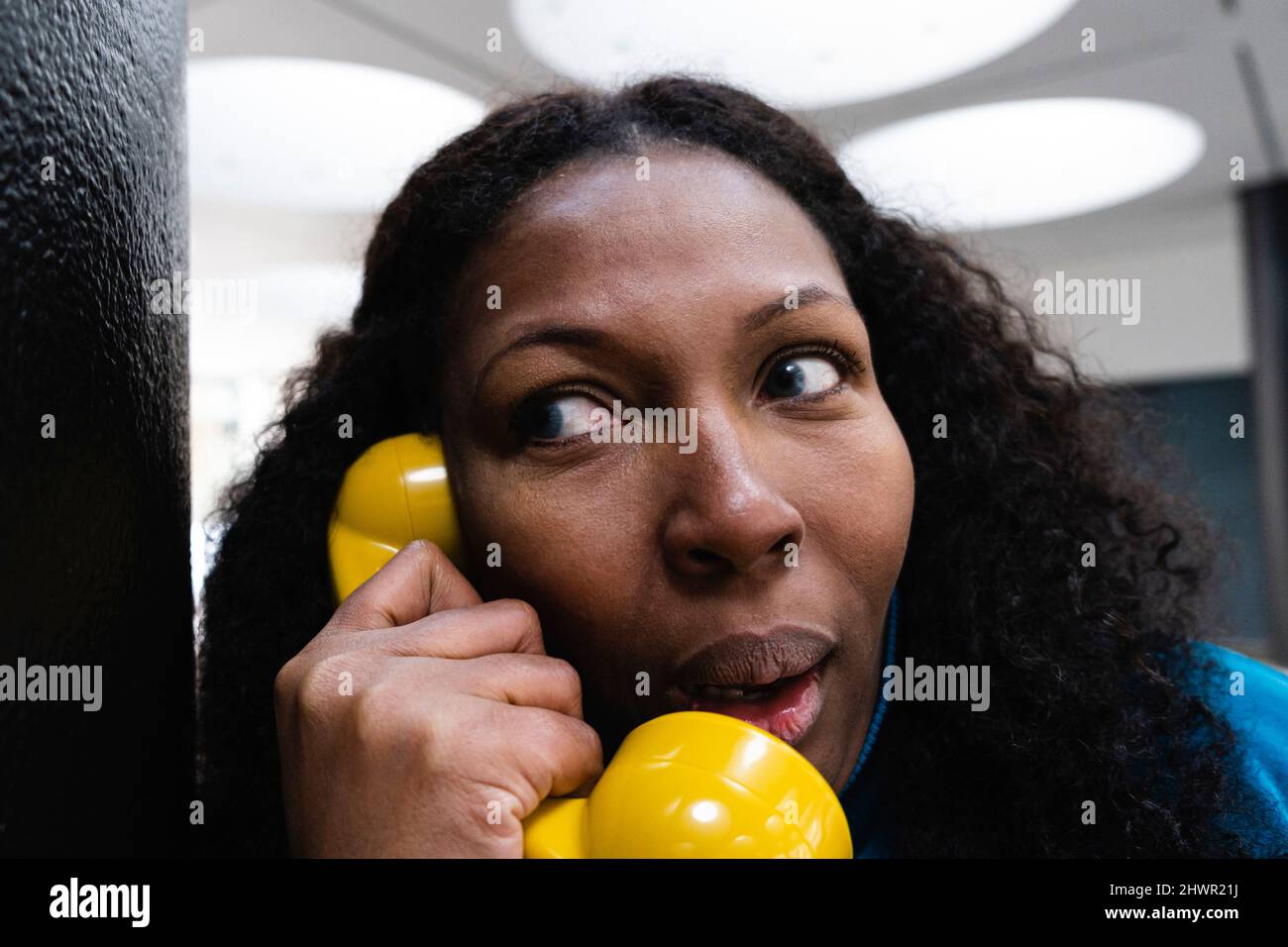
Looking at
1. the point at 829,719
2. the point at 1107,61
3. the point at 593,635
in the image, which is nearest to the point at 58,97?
the point at 593,635

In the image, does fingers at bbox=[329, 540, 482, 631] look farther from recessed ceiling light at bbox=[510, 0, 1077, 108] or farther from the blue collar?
recessed ceiling light at bbox=[510, 0, 1077, 108]

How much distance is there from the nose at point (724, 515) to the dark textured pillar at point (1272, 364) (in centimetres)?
590

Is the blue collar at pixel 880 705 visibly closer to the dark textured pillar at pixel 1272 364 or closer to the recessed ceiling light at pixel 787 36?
the recessed ceiling light at pixel 787 36

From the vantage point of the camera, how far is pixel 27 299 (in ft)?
1.74

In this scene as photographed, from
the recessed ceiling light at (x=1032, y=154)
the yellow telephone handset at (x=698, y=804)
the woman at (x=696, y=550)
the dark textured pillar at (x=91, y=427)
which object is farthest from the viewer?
the recessed ceiling light at (x=1032, y=154)

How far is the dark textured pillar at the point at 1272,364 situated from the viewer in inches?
218

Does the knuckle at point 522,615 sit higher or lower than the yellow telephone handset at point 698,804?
higher

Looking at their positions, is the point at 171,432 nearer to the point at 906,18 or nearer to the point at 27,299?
the point at 27,299

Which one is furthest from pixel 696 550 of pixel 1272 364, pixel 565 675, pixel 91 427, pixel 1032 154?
pixel 1272 364

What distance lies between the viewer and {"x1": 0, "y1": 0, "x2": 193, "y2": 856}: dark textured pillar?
20.5 inches

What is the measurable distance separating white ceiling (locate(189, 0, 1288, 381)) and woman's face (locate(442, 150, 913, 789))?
0.52 m

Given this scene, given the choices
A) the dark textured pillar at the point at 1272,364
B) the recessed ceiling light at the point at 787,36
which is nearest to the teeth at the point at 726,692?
the recessed ceiling light at the point at 787,36

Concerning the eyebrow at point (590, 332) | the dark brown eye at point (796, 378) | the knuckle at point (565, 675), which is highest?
the eyebrow at point (590, 332)

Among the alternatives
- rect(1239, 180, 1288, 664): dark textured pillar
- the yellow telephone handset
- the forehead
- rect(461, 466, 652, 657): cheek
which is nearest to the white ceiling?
rect(1239, 180, 1288, 664): dark textured pillar
